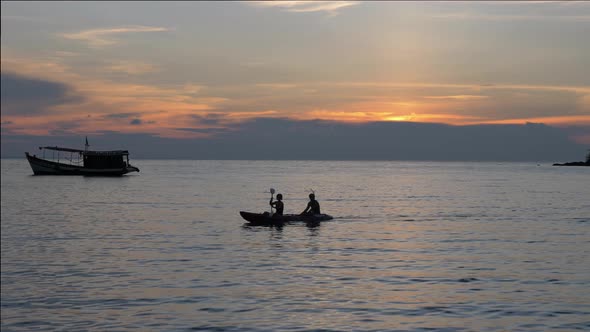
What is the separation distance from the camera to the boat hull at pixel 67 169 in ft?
425

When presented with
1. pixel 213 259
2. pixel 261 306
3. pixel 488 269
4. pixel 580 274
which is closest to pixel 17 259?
pixel 213 259

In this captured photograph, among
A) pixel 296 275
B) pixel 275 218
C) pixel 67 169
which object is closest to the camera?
pixel 296 275

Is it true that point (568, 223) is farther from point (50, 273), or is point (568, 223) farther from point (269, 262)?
point (50, 273)

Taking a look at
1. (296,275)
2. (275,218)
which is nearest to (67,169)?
(275,218)

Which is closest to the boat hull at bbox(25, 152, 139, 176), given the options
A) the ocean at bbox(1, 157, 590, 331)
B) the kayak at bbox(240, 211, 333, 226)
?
the ocean at bbox(1, 157, 590, 331)

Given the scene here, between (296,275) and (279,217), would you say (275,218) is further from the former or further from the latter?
(296,275)

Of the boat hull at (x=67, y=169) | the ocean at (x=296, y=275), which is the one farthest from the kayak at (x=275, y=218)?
the boat hull at (x=67, y=169)

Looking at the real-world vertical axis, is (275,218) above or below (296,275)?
above

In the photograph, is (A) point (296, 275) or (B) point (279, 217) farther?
(B) point (279, 217)

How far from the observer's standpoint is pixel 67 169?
13525cm

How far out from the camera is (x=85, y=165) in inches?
5069

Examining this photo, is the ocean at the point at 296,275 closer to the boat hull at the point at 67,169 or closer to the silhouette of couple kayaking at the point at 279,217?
the silhouette of couple kayaking at the point at 279,217

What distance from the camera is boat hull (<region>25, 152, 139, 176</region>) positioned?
5098 inches

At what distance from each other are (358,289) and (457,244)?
542 inches
